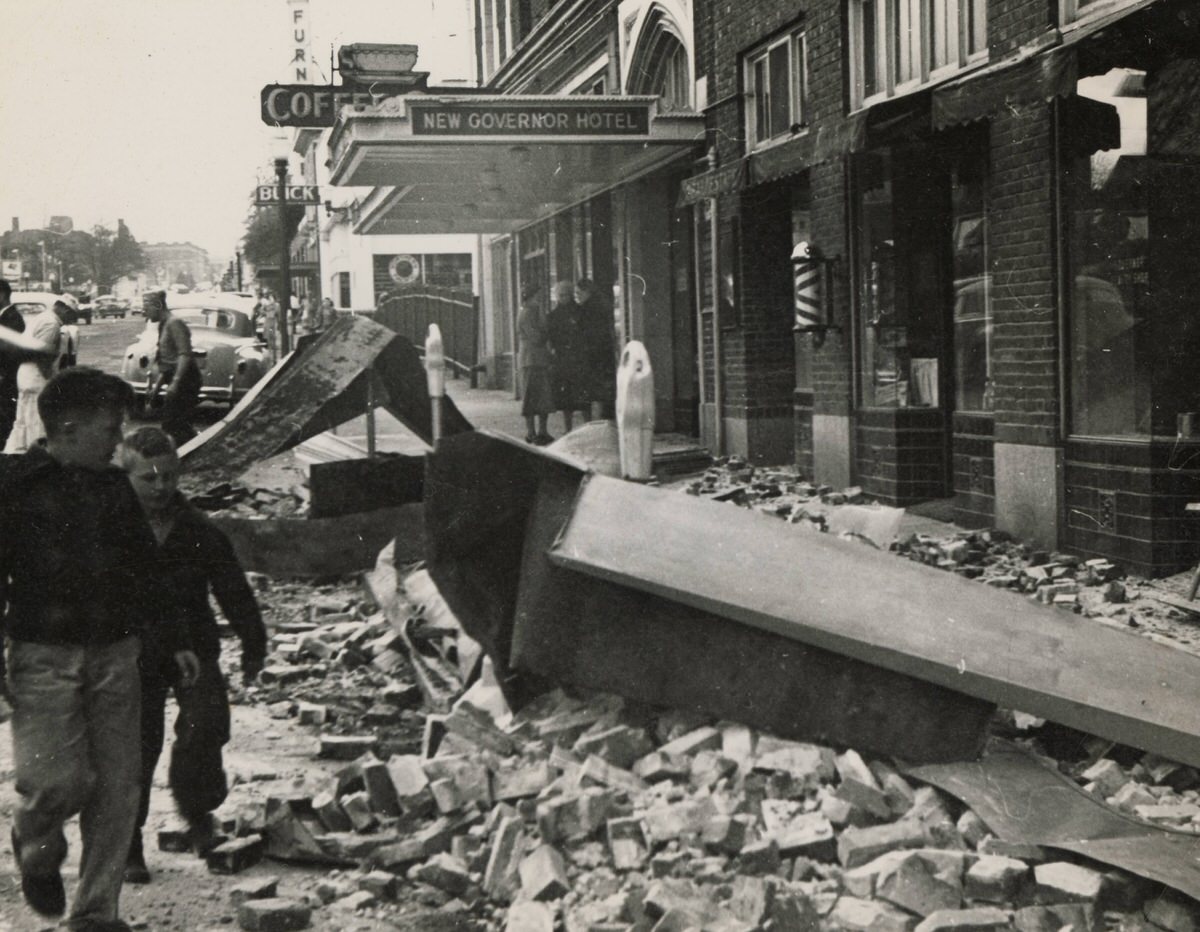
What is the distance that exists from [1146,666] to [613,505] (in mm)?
2027

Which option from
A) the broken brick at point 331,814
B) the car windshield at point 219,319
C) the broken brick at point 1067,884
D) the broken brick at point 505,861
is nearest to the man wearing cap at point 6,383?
the broken brick at point 331,814

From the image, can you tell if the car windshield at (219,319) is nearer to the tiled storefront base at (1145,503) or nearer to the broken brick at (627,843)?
the tiled storefront base at (1145,503)

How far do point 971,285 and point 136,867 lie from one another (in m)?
8.33

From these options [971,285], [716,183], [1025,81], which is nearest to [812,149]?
[971,285]

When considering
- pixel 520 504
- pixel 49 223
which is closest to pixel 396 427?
pixel 520 504

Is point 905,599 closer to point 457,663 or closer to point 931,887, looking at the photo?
point 931,887

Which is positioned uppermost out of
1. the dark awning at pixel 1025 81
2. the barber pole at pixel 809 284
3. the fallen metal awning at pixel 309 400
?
the dark awning at pixel 1025 81

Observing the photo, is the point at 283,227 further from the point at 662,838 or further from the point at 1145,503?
the point at 662,838

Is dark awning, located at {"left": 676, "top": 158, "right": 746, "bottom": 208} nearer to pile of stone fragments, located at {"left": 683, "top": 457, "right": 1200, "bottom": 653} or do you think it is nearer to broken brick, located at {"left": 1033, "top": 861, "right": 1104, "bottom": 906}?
pile of stone fragments, located at {"left": 683, "top": 457, "right": 1200, "bottom": 653}

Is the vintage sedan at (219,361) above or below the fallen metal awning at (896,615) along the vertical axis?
above

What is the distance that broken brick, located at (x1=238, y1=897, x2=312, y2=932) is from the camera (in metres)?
4.44

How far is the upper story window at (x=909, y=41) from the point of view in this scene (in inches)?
434

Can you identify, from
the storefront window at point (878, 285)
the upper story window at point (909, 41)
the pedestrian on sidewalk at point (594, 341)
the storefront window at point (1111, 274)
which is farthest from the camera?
the pedestrian on sidewalk at point (594, 341)

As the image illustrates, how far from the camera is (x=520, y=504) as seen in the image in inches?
227
